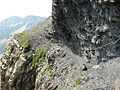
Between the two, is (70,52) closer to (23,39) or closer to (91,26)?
(91,26)

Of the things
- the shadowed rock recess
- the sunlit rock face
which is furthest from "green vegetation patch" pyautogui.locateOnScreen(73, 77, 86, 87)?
the sunlit rock face

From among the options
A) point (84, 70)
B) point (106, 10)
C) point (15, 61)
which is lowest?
point (15, 61)

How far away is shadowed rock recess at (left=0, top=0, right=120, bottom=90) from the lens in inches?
978

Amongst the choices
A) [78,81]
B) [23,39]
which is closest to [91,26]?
[78,81]

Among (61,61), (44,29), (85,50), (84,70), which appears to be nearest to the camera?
(84,70)

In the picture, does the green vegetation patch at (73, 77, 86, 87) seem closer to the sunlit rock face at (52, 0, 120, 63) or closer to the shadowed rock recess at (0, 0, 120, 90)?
the shadowed rock recess at (0, 0, 120, 90)

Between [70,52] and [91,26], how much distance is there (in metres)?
8.74

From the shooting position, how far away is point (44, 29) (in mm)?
47062

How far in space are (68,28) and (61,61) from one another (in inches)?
203

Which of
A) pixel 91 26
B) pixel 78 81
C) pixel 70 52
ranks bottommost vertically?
pixel 70 52

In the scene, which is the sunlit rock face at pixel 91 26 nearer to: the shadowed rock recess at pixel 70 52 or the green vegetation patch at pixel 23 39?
the shadowed rock recess at pixel 70 52

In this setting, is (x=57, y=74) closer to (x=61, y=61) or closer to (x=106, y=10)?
(x=61, y=61)

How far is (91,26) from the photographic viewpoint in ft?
94.8

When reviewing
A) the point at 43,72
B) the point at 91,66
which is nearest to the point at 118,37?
the point at 91,66
